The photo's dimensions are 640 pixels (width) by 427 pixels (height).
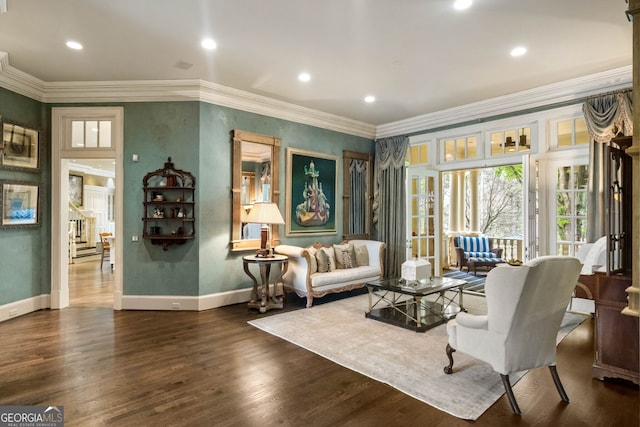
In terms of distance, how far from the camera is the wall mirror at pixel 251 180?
16.9ft

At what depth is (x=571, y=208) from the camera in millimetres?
4742

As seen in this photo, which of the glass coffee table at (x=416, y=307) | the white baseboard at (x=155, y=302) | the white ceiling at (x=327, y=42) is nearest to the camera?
the white ceiling at (x=327, y=42)

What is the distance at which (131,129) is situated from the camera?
4.83 meters

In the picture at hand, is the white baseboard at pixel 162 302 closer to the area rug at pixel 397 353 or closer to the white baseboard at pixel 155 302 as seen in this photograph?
the white baseboard at pixel 155 302

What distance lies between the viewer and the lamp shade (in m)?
4.77

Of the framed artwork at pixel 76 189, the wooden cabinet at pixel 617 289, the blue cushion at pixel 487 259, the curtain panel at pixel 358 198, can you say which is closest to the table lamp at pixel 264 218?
the curtain panel at pixel 358 198

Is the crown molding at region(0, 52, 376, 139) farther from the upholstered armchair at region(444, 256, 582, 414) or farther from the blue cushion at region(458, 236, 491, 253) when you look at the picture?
the blue cushion at region(458, 236, 491, 253)

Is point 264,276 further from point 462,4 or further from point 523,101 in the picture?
point 523,101

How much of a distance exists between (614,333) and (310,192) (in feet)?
14.4

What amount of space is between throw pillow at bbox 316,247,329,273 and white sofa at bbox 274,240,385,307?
4cm

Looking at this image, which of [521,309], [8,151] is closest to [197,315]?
[8,151]

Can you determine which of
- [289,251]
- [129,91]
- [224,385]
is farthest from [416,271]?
[129,91]

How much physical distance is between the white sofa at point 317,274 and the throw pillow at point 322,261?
4 centimetres

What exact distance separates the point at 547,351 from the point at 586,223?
2914 millimetres
